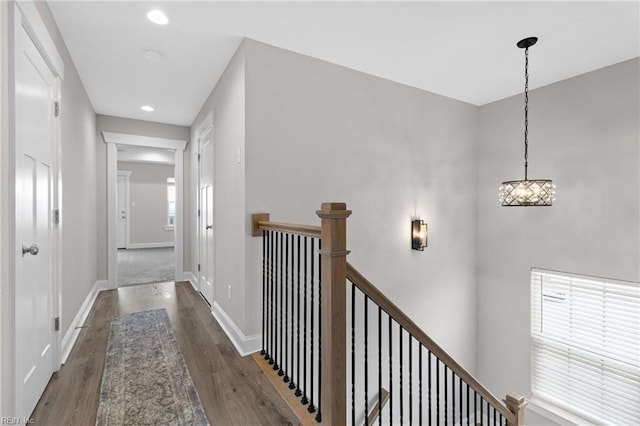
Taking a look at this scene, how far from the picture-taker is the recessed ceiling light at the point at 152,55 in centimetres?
264

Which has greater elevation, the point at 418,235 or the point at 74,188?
the point at 74,188

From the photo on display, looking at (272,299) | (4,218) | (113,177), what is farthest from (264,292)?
(113,177)

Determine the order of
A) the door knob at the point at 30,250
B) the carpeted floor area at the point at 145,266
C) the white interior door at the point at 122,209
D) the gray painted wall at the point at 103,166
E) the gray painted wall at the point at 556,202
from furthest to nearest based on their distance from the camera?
1. the white interior door at the point at 122,209
2. the carpeted floor area at the point at 145,266
3. the gray painted wall at the point at 103,166
4. the gray painted wall at the point at 556,202
5. the door knob at the point at 30,250

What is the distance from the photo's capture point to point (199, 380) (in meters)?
2.05

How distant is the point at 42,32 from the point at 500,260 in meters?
4.99

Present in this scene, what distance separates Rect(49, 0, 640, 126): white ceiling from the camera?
2.19 metres

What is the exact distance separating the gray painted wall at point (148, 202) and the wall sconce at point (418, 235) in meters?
7.82

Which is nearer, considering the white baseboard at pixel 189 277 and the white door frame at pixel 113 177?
the white door frame at pixel 113 177

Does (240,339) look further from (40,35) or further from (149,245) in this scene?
(149,245)

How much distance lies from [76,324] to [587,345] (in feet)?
17.3

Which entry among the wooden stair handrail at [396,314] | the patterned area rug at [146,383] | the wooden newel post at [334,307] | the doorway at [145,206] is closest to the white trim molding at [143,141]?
the doorway at [145,206]

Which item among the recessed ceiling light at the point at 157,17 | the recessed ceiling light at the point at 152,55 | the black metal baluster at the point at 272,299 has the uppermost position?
the recessed ceiling light at the point at 157,17

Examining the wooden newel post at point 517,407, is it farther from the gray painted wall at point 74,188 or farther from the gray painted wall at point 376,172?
the gray painted wall at point 74,188

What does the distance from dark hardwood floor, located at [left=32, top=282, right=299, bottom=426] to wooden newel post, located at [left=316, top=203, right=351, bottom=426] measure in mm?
395
